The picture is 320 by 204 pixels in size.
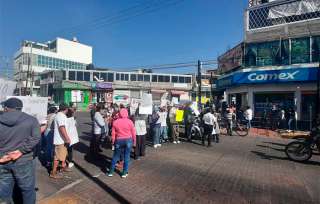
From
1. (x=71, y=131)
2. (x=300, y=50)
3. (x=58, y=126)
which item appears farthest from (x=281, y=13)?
(x=58, y=126)

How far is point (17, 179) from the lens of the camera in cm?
395

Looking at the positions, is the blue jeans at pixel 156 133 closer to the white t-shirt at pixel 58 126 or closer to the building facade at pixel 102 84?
the white t-shirt at pixel 58 126

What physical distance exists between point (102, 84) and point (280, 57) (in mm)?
36102

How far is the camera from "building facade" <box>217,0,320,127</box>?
18.7 meters

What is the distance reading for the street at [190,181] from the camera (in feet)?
18.2

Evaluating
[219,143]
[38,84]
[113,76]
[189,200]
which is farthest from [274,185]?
[38,84]

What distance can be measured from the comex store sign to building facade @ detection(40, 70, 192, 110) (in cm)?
2595

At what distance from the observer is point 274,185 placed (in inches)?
256

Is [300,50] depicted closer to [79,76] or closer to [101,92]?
[101,92]

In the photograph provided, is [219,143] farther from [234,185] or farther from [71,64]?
[71,64]

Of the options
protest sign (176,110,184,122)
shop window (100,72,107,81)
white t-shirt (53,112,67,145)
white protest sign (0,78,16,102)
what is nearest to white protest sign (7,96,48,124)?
white protest sign (0,78,16,102)

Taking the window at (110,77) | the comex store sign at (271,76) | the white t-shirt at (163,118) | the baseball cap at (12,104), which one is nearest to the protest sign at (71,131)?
the baseball cap at (12,104)

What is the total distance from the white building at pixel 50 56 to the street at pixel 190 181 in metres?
57.8

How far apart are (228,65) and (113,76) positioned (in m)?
30.8
